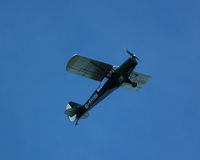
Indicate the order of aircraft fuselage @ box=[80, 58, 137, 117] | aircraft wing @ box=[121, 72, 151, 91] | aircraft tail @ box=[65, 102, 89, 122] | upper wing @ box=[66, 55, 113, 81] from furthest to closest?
aircraft tail @ box=[65, 102, 89, 122] < aircraft wing @ box=[121, 72, 151, 91] < upper wing @ box=[66, 55, 113, 81] < aircraft fuselage @ box=[80, 58, 137, 117]

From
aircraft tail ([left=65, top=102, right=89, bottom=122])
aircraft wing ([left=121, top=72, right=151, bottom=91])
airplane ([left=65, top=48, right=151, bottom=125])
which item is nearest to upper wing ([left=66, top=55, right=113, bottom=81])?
airplane ([left=65, top=48, right=151, bottom=125])

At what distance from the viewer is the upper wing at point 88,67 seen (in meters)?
27.6

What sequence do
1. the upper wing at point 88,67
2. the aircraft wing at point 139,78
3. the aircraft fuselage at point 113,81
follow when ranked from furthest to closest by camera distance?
the aircraft wing at point 139,78, the upper wing at point 88,67, the aircraft fuselage at point 113,81

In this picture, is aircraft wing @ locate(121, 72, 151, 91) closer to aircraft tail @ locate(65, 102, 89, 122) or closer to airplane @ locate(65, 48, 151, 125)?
airplane @ locate(65, 48, 151, 125)

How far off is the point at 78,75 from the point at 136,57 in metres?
5.02

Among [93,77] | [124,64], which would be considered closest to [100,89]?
[93,77]

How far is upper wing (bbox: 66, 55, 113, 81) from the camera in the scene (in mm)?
27561

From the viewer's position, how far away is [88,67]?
2836 centimetres

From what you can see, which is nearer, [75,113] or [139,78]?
[139,78]

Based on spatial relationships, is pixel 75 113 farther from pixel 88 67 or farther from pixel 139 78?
pixel 139 78

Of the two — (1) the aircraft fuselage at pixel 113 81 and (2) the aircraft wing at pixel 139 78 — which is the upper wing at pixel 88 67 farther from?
(2) the aircraft wing at pixel 139 78

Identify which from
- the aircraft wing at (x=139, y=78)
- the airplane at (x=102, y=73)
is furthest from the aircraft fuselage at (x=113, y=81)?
the aircraft wing at (x=139, y=78)

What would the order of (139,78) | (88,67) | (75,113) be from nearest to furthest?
1. (88,67)
2. (139,78)
3. (75,113)

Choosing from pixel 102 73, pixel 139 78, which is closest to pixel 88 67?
pixel 102 73
